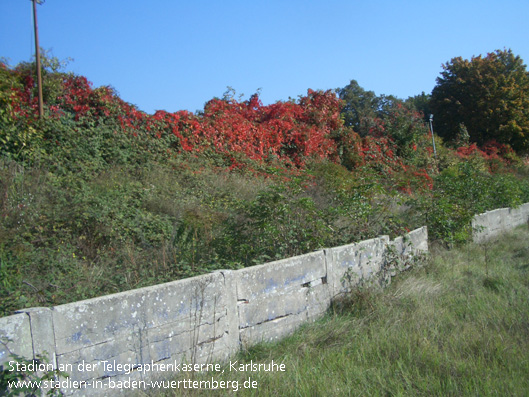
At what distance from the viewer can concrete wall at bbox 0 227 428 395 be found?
3217mm

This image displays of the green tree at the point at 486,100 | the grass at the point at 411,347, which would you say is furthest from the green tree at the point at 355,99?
the grass at the point at 411,347

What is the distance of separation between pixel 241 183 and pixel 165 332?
270 inches

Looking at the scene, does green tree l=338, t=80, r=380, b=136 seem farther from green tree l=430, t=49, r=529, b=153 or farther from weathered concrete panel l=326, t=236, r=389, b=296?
weathered concrete panel l=326, t=236, r=389, b=296

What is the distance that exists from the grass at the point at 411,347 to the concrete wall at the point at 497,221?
13.9 feet

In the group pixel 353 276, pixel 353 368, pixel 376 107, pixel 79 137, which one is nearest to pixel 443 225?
pixel 353 276

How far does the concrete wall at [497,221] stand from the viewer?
36.0ft

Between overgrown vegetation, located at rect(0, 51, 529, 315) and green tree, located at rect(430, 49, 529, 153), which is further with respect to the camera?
green tree, located at rect(430, 49, 529, 153)

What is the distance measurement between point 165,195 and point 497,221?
9470 mm

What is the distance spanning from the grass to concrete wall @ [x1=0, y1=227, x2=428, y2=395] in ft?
0.79

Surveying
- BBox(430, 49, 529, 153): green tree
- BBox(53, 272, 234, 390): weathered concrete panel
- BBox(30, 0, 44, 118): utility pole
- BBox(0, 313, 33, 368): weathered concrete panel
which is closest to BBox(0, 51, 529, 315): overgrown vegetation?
BBox(30, 0, 44, 118): utility pole

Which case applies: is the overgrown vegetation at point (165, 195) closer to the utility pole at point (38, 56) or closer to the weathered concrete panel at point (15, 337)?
the utility pole at point (38, 56)

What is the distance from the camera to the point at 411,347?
441 centimetres

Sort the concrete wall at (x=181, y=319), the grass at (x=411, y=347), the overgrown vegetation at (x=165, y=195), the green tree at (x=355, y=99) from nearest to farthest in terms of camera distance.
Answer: the concrete wall at (x=181, y=319) → the grass at (x=411, y=347) → the overgrown vegetation at (x=165, y=195) → the green tree at (x=355, y=99)

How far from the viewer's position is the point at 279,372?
157 inches
